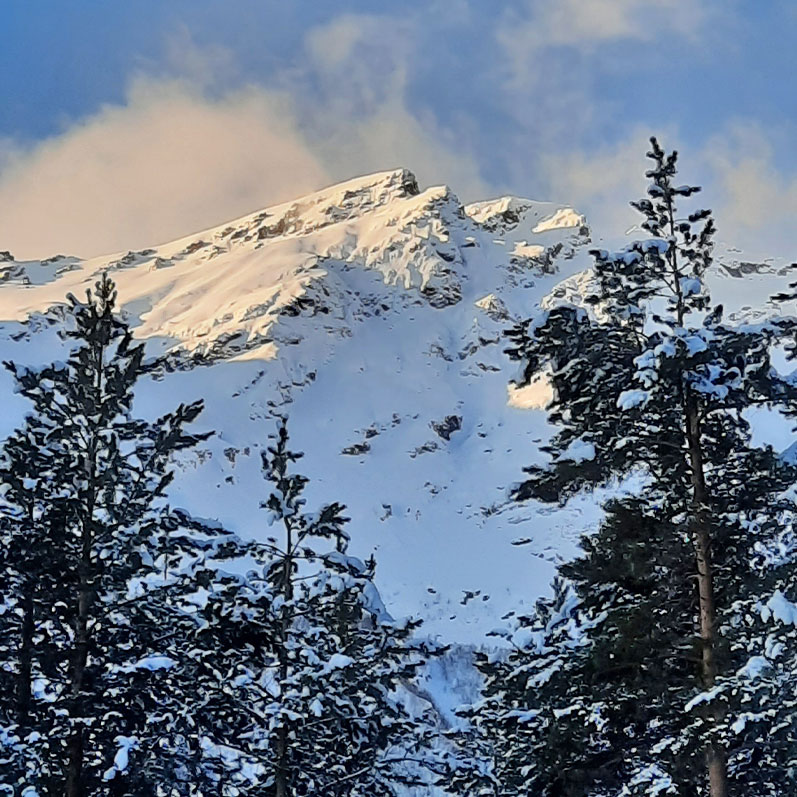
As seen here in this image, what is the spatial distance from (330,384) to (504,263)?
65.8 m

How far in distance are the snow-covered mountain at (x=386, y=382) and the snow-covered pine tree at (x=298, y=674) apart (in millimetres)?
53807

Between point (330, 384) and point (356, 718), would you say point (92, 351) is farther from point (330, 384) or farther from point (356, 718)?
point (330, 384)

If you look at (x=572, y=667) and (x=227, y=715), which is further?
(x=227, y=715)

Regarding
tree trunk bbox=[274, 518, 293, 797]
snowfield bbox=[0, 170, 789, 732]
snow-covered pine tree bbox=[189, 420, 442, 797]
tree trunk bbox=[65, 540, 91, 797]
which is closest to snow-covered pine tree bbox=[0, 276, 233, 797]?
tree trunk bbox=[65, 540, 91, 797]

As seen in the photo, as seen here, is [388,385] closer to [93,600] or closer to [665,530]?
[93,600]

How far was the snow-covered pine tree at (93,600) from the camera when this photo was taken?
10031 millimetres

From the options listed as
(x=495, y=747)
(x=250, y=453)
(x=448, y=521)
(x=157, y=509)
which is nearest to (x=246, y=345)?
(x=250, y=453)

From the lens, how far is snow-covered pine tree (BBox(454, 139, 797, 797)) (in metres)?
8.44

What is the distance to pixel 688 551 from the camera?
370 inches

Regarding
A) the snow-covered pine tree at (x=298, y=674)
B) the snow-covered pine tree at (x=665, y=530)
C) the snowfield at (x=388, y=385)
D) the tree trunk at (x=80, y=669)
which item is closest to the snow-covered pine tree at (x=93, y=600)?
the tree trunk at (x=80, y=669)

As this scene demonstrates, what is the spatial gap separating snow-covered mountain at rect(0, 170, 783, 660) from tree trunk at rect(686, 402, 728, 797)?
5649cm

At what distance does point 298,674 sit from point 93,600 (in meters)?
2.39

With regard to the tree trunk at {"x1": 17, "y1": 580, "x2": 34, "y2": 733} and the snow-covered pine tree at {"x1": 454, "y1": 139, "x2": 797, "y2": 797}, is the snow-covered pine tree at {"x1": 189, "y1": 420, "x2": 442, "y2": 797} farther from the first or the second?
the tree trunk at {"x1": 17, "y1": 580, "x2": 34, "y2": 733}

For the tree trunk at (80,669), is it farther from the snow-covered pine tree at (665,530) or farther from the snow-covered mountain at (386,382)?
the snow-covered mountain at (386,382)
